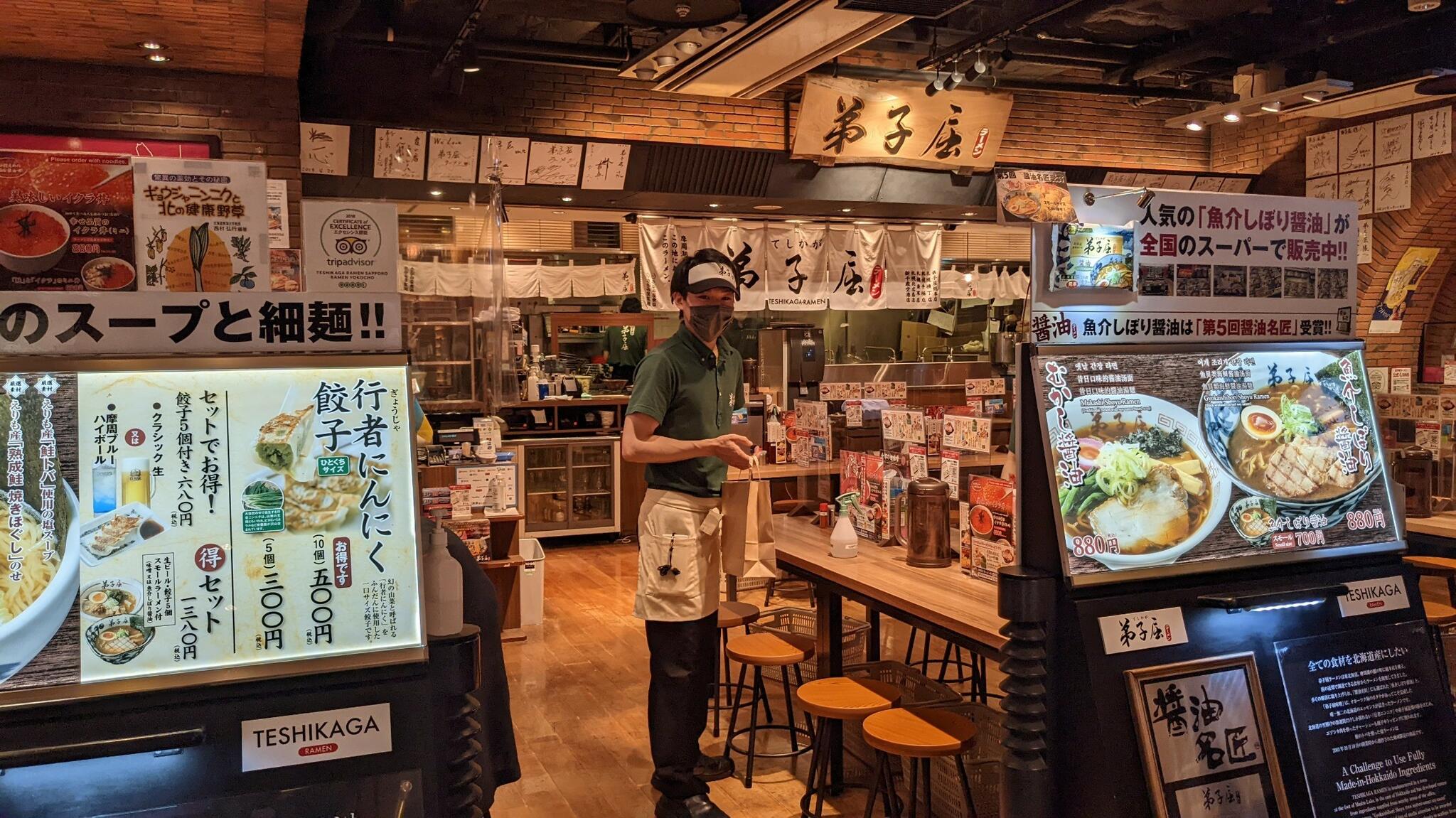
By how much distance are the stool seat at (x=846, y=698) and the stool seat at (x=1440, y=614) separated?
2363mm

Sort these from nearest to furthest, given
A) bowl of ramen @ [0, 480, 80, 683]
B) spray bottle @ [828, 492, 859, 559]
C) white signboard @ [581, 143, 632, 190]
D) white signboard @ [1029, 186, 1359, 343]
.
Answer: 1. bowl of ramen @ [0, 480, 80, 683]
2. white signboard @ [1029, 186, 1359, 343]
3. spray bottle @ [828, 492, 859, 559]
4. white signboard @ [581, 143, 632, 190]

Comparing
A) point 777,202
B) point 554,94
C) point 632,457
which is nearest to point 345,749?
point 632,457

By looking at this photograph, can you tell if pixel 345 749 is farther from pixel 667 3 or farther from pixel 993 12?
pixel 993 12

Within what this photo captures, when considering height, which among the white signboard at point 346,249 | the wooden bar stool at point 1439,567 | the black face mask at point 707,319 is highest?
the white signboard at point 346,249

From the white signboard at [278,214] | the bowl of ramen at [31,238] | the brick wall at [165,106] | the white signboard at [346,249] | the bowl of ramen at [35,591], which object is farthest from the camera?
the brick wall at [165,106]

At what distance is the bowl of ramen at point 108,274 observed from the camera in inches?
80.6

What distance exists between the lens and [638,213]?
8.21 meters

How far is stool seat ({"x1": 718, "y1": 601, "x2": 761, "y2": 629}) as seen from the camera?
4.05 m

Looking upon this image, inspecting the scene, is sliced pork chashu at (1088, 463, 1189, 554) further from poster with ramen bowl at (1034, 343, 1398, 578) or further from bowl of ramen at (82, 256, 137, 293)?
bowl of ramen at (82, 256, 137, 293)

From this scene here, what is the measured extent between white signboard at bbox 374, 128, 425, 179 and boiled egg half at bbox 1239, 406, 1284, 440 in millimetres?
5514

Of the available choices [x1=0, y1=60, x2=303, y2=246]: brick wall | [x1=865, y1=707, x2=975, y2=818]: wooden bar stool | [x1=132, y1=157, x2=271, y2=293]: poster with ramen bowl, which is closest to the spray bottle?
[x1=865, y1=707, x2=975, y2=818]: wooden bar stool

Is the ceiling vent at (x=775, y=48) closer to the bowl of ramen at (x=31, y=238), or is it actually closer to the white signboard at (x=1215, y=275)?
the white signboard at (x=1215, y=275)

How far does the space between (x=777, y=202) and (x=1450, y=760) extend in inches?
240

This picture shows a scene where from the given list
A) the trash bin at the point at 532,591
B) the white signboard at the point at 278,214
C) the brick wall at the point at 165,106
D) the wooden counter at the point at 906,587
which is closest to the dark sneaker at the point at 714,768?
the wooden counter at the point at 906,587
